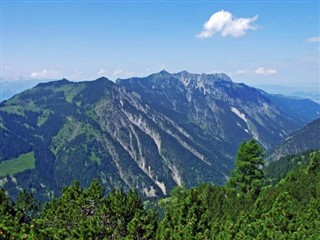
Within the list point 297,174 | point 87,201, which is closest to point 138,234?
point 87,201

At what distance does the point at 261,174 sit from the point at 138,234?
2113 inches

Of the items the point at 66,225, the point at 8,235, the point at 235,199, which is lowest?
the point at 235,199

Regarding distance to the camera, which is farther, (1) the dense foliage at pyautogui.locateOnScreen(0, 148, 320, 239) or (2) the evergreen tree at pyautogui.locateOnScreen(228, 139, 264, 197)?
(2) the evergreen tree at pyautogui.locateOnScreen(228, 139, 264, 197)

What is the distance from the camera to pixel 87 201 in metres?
52.0

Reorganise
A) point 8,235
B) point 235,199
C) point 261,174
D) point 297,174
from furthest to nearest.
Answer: point 261,174 → point 297,174 → point 235,199 → point 8,235

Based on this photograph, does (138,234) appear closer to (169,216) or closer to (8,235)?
(169,216)

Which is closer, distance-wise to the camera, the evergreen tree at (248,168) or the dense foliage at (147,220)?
the dense foliage at (147,220)

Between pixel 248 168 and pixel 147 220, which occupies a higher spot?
pixel 147 220

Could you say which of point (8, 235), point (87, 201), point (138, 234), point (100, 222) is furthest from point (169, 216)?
point (8, 235)

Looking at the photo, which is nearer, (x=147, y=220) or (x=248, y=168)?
(x=147, y=220)

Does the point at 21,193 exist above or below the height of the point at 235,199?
above

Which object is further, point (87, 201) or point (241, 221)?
point (87, 201)

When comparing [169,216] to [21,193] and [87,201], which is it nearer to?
[87,201]

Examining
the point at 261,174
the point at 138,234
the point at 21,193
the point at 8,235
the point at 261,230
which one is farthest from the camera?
the point at 261,174
